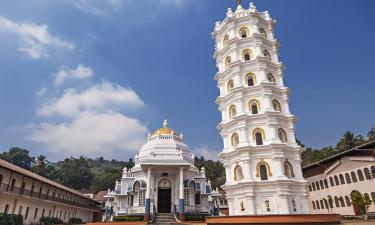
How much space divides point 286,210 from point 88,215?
47.9m

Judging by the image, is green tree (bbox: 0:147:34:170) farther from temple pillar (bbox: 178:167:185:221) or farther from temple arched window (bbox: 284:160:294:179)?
temple arched window (bbox: 284:160:294:179)

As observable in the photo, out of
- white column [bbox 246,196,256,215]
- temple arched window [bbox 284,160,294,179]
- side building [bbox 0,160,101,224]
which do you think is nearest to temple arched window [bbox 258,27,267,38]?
temple arched window [bbox 284,160,294,179]

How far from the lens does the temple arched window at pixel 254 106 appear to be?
23064 millimetres

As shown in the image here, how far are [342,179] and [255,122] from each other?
21.1 meters

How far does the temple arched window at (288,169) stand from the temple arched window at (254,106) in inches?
194

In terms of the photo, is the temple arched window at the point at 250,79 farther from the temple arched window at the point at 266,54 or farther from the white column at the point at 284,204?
the white column at the point at 284,204

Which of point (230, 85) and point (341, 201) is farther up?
point (230, 85)

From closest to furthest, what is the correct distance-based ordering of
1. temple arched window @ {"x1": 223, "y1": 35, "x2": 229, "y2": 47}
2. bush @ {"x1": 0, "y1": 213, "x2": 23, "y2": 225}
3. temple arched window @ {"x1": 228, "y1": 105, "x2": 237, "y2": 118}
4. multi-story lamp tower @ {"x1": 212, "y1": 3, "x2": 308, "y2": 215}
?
1. multi-story lamp tower @ {"x1": 212, "y1": 3, "x2": 308, "y2": 215}
2. temple arched window @ {"x1": 228, "y1": 105, "x2": 237, "y2": 118}
3. bush @ {"x1": 0, "y1": 213, "x2": 23, "y2": 225}
4. temple arched window @ {"x1": 223, "y1": 35, "x2": 229, "y2": 47}

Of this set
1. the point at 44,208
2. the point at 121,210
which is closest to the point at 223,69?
the point at 121,210

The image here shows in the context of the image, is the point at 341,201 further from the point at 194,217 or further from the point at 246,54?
the point at 246,54

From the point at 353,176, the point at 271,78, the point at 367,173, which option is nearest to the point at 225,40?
the point at 271,78

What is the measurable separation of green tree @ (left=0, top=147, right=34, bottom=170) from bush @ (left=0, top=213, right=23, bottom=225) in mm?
76421

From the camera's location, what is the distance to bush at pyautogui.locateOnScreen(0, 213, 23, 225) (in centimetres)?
2546

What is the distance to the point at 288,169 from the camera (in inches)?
828
